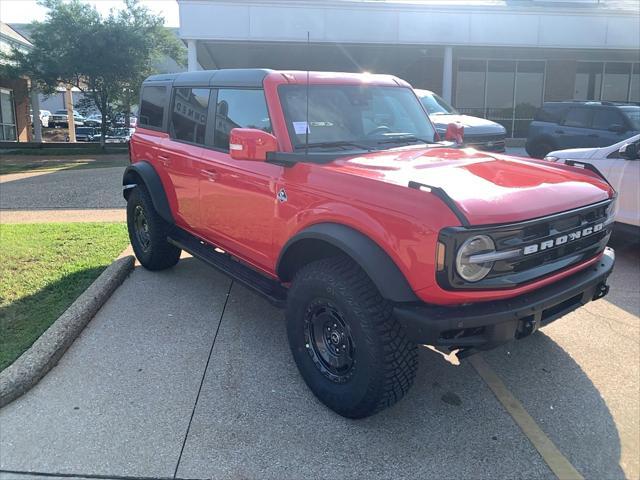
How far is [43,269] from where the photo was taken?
18.7 ft

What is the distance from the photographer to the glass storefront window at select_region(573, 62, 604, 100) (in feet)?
74.4

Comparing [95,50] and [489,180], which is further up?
[95,50]

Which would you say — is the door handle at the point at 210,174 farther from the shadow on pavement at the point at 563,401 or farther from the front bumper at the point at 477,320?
the shadow on pavement at the point at 563,401

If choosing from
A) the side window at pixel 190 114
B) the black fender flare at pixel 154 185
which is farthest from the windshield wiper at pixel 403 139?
the black fender flare at pixel 154 185

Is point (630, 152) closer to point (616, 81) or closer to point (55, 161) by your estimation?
point (55, 161)

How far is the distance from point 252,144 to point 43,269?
3377mm

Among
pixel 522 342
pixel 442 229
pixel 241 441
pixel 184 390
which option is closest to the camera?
pixel 442 229

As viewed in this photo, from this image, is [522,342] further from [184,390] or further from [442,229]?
[184,390]

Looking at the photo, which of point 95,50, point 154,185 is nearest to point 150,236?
point 154,185

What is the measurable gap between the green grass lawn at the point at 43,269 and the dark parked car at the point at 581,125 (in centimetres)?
→ 987

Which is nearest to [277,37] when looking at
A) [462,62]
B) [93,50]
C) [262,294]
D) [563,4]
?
[93,50]

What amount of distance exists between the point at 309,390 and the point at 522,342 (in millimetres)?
1736

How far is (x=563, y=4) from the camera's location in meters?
20.8

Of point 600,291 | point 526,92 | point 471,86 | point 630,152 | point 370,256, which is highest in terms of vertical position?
point 471,86
